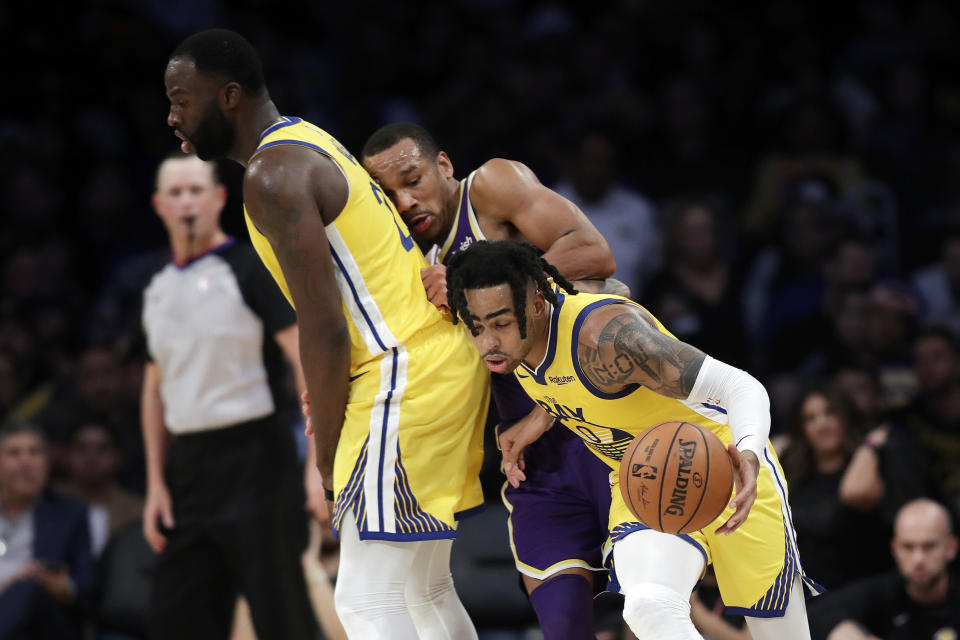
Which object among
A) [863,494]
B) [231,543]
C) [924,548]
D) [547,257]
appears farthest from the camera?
[863,494]

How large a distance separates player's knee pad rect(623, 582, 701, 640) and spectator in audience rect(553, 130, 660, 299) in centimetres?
461

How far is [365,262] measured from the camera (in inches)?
140

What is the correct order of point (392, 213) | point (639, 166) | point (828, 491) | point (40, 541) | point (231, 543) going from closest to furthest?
point (392, 213), point (231, 543), point (828, 491), point (40, 541), point (639, 166)

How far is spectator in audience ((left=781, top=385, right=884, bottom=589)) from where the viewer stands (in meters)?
6.18

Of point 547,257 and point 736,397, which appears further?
point 547,257

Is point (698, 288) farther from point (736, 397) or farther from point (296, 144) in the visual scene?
point (296, 144)

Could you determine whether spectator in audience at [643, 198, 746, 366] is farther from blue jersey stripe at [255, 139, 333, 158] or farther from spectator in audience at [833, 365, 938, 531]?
blue jersey stripe at [255, 139, 333, 158]

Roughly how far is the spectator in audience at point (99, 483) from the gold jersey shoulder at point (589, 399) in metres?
4.42

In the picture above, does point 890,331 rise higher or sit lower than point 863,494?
higher

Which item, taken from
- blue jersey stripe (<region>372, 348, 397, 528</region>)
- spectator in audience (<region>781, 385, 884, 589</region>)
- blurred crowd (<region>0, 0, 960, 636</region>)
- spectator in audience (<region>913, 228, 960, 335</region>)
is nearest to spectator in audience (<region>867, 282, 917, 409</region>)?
blurred crowd (<region>0, 0, 960, 636</region>)

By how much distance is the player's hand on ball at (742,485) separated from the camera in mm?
3127

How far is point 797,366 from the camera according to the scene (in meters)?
7.72

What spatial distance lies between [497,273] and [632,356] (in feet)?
1.43

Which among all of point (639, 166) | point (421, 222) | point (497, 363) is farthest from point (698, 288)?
point (497, 363)
